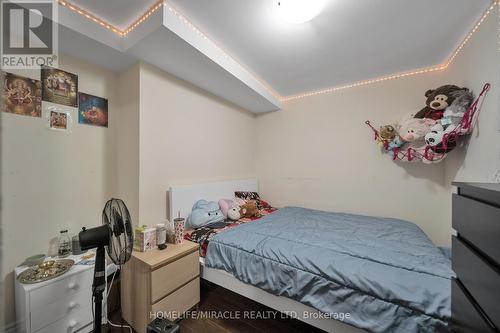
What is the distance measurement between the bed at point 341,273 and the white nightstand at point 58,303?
0.91 metres

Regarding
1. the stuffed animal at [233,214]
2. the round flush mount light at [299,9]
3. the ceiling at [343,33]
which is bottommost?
the stuffed animal at [233,214]

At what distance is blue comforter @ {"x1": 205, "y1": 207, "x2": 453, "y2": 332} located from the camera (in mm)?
1069

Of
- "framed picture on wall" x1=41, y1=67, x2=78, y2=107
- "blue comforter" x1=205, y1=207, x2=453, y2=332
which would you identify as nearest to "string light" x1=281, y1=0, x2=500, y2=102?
"blue comforter" x1=205, y1=207, x2=453, y2=332

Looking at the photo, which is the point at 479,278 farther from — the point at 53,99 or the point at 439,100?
the point at 53,99

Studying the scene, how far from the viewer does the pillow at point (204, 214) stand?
2.16 metres

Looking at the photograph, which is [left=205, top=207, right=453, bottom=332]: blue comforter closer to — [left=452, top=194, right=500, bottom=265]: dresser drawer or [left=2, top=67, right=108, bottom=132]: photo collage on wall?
[left=452, top=194, right=500, bottom=265]: dresser drawer

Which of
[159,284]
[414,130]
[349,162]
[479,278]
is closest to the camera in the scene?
[479,278]

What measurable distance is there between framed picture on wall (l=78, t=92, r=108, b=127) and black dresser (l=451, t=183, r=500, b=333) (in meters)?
2.64

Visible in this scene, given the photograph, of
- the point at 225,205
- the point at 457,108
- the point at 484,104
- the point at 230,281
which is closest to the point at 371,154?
the point at 457,108

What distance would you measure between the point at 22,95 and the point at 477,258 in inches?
109

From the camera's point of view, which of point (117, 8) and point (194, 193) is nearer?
point (117, 8)

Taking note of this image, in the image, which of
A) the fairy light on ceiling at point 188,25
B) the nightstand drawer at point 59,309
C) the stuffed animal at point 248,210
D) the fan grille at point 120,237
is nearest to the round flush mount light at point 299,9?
the fairy light on ceiling at point 188,25

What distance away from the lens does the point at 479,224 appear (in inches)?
→ 23.9

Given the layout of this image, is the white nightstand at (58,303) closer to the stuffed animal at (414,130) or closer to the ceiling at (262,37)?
the ceiling at (262,37)
